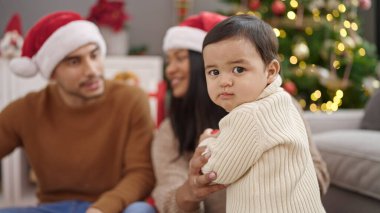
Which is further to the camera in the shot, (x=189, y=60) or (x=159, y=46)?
(x=159, y=46)

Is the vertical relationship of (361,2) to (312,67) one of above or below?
above

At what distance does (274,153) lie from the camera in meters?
0.73

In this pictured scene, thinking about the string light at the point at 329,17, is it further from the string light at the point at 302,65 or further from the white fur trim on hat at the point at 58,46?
the white fur trim on hat at the point at 58,46

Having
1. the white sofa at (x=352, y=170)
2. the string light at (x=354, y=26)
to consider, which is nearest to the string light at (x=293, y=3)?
the string light at (x=354, y=26)

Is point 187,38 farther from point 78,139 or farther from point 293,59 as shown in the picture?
point 293,59

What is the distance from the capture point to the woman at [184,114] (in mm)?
1206

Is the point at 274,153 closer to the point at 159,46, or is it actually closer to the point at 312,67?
the point at 312,67

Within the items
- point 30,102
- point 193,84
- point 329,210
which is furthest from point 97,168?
point 329,210

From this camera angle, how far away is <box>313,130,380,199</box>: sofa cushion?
1227 millimetres

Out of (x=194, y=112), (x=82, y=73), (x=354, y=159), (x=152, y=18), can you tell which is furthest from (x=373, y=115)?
(x=152, y=18)

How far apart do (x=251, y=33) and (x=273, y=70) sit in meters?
0.09

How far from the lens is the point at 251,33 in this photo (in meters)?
0.75

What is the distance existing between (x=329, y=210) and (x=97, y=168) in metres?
0.81

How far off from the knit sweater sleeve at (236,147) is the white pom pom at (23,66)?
95 cm
